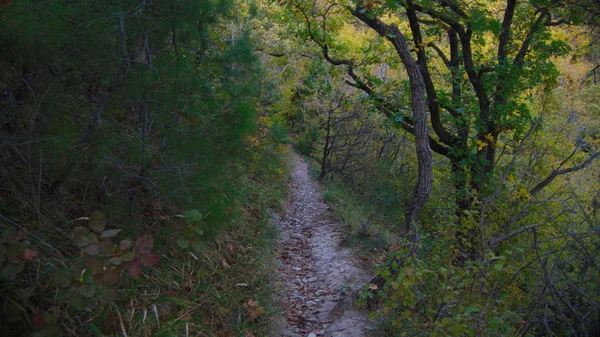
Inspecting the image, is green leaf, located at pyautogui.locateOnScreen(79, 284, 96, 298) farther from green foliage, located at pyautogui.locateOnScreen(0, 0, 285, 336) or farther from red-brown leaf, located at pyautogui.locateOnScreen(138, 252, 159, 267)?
red-brown leaf, located at pyautogui.locateOnScreen(138, 252, 159, 267)

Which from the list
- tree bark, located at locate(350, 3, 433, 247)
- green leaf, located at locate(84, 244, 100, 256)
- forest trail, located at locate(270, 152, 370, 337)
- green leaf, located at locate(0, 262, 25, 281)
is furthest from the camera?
tree bark, located at locate(350, 3, 433, 247)

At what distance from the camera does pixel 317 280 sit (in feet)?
20.0

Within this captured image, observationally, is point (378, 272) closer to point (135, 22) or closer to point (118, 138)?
point (118, 138)

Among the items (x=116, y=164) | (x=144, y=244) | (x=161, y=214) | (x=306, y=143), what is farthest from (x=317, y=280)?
(x=306, y=143)

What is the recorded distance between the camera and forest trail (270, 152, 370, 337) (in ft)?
15.5

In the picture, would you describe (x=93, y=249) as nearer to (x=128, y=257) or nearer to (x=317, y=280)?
(x=128, y=257)

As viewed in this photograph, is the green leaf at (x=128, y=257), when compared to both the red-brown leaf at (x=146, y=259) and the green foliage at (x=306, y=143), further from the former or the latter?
the green foliage at (x=306, y=143)

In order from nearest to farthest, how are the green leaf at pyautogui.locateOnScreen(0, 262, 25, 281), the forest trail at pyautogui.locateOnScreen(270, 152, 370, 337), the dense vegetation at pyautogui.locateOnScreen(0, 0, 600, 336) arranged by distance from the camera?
the green leaf at pyautogui.locateOnScreen(0, 262, 25, 281)
the dense vegetation at pyautogui.locateOnScreen(0, 0, 600, 336)
the forest trail at pyautogui.locateOnScreen(270, 152, 370, 337)

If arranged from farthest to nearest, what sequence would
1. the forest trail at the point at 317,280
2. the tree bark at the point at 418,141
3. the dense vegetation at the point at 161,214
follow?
1. the tree bark at the point at 418,141
2. the forest trail at the point at 317,280
3. the dense vegetation at the point at 161,214

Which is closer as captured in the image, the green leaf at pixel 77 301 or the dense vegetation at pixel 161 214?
the green leaf at pixel 77 301

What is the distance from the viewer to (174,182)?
3.58m

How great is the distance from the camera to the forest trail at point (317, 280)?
4.71 metres

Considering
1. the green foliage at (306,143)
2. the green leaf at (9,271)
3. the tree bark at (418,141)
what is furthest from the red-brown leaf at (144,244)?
the green foliage at (306,143)

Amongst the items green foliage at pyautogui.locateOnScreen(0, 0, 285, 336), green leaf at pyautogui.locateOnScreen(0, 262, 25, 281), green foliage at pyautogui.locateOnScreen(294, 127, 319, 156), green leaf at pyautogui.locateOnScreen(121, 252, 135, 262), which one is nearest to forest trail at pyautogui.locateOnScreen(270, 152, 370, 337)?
green foliage at pyautogui.locateOnScreen(0, 0, 285, 336)
